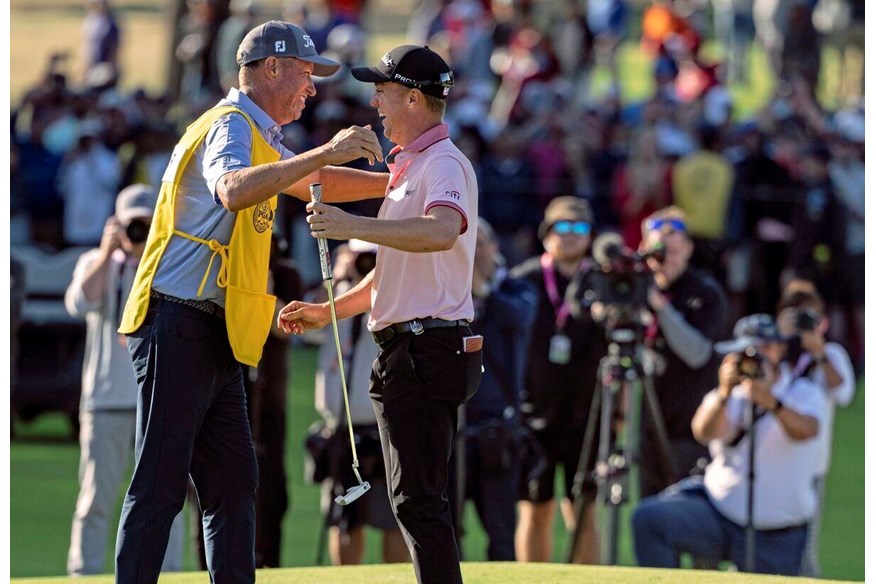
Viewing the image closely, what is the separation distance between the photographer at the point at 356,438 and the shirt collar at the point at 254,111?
120 inches

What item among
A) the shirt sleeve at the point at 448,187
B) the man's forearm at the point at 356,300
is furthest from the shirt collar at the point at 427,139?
the man's forearm at the point at 356,300

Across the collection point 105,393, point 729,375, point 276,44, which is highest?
point 276,44

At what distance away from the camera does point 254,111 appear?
6.09m

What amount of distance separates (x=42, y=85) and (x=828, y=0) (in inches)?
481

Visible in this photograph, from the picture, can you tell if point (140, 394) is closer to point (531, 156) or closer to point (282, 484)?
point (282, 484)

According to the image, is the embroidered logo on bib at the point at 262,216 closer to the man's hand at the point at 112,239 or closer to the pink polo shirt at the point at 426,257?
the pink polo shirt at the point at 426,257

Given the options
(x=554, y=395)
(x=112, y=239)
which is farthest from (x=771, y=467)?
(x=112, y=239)

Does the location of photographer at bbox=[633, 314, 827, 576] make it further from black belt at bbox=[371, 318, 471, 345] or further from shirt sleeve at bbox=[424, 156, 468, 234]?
shirt sleeve at bbox=[424, 156, 468, 234]

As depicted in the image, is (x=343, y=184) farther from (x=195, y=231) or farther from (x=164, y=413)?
(x=164, y=413)

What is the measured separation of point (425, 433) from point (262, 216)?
0.90 meters

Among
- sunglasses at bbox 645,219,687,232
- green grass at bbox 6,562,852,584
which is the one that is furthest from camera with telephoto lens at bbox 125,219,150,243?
sunglasses at bbox 645,219,687,232

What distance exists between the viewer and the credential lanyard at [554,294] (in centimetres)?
1008

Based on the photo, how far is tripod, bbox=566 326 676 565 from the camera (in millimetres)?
9430

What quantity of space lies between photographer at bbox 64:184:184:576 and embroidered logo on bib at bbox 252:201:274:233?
335 centimetres
